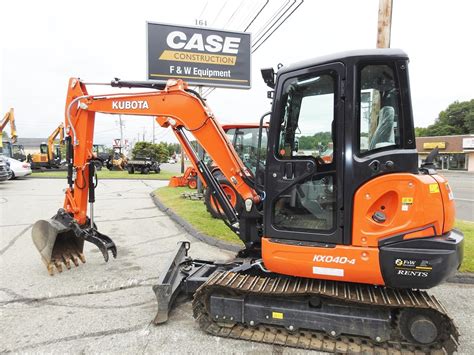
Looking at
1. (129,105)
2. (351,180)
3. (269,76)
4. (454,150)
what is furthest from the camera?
(454,150)

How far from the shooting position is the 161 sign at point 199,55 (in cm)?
1195

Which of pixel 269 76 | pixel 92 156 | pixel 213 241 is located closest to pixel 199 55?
pixel 213 241

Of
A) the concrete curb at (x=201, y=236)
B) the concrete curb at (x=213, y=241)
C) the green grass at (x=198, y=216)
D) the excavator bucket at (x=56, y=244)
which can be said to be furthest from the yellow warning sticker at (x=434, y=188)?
the excavator bucket at (x=56, y=244)

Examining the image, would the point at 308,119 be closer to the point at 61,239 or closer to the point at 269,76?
the point at 269,76

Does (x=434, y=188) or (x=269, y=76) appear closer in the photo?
(x=434, y=188)

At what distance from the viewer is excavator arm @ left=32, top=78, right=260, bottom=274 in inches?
174

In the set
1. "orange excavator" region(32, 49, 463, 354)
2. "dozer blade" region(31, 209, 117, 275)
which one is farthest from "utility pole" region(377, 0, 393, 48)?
"dozer blade" region(31, 209, 117, 275)

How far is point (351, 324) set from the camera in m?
3.17

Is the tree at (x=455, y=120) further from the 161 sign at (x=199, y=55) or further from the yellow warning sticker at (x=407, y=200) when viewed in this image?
the yellow warning sticker at (x=407, y=200)

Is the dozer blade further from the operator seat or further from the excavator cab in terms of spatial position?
the operator seat

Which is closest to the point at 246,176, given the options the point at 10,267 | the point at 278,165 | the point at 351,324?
the point at 278,165

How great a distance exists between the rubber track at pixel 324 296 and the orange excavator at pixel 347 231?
0.03ft

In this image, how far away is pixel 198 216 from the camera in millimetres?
9016

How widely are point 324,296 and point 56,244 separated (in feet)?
13.8
